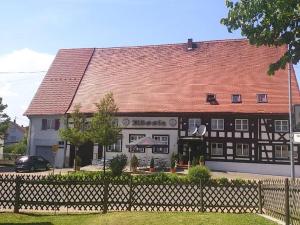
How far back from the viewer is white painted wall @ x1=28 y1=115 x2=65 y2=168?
40094 mm

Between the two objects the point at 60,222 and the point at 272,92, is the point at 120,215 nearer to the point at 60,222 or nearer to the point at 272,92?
the point at 60,222

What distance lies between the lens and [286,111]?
1344 inches

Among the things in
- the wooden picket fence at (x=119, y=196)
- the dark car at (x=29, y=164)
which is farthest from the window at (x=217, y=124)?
the wooden picket fence at (x=119, y=196)

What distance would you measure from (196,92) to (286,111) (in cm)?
811

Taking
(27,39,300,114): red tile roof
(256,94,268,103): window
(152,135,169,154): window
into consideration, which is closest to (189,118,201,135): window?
(27,39,300,114): red tile roof

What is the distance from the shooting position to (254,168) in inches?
1363

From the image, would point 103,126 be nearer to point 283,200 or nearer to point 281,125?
point 281,125

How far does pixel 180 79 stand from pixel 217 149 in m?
8.11

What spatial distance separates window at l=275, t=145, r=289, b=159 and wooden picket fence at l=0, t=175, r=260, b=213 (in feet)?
68.6

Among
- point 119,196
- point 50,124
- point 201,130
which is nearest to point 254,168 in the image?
point 201,130

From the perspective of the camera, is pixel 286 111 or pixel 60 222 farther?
pixel 286 111

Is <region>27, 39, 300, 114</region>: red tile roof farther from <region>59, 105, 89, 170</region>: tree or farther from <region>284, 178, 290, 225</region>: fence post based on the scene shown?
<region>284, 178, 290, 225</region>: fence post

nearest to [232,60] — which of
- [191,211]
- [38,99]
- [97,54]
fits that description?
[97,54]

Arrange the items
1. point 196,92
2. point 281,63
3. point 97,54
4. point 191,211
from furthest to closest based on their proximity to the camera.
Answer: point 97,54 < point 196,92 < point 191,211 < point 281,63
